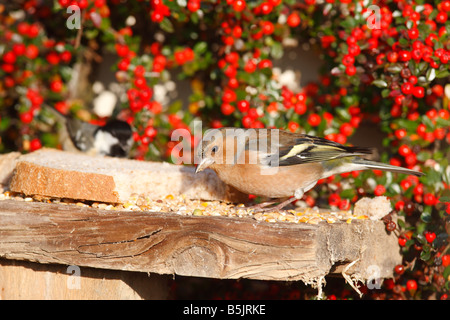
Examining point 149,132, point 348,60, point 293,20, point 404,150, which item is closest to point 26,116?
point 149,132

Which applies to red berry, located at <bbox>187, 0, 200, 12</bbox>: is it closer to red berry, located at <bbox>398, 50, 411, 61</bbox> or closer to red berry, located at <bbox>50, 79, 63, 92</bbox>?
red berry, located at <bbox>398, 50, 411, 61</bbox>

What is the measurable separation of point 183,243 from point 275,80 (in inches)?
73.6

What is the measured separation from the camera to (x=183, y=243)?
8.19ft

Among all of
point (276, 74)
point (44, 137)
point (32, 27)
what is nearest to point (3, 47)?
point (32, 27)

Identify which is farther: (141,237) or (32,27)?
(32,27)

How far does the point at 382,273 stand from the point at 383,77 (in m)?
1.27

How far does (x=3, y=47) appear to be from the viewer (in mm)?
4410

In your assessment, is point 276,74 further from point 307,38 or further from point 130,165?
point 130,165

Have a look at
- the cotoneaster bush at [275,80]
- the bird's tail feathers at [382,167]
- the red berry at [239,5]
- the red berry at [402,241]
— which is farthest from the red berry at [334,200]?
the red berry at [239,5]

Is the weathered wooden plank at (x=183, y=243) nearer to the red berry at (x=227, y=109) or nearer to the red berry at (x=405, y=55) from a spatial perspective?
the red berry at (x=405, y=55)

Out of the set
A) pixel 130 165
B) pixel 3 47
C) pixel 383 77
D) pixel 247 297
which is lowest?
pixel 247 297

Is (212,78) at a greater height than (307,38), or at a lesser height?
lesser

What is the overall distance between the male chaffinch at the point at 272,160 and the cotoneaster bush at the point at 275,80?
49 centimetres

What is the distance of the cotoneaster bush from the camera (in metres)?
3.39
